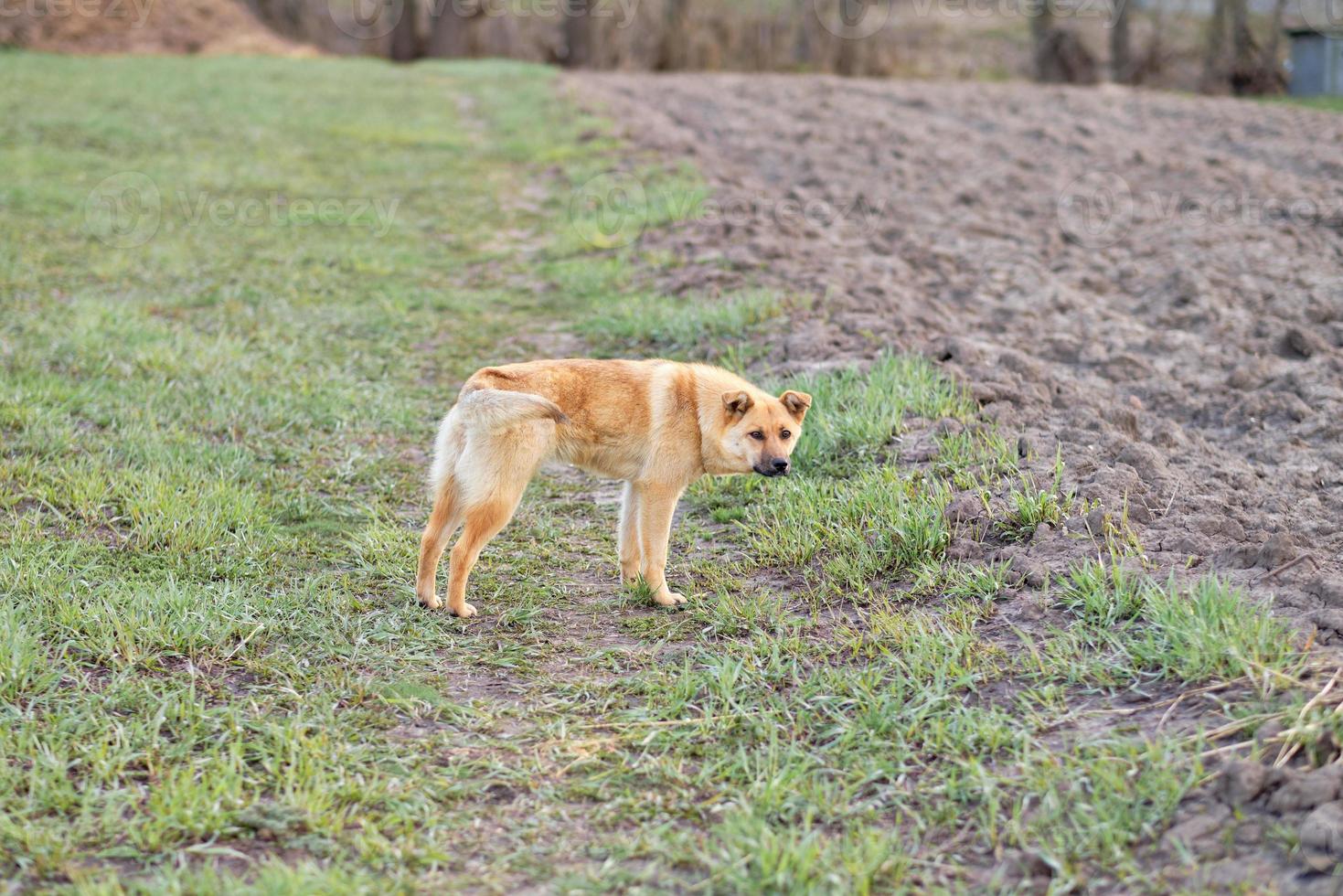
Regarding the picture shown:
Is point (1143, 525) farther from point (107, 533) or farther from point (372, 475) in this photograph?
point (107, 533)

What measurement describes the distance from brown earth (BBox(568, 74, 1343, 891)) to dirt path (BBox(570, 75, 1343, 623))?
23 millimetres

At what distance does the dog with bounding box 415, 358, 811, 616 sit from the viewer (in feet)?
15.1

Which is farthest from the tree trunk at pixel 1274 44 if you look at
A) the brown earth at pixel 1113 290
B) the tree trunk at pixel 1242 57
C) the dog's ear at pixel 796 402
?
the dog's ear at pixel 796 402

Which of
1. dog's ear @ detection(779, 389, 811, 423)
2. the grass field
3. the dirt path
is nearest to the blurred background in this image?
the dirt path

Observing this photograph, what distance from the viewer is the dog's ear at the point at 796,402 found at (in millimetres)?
5094

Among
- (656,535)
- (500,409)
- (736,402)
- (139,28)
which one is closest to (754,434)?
(736,402)

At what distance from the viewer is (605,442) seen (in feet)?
16.3

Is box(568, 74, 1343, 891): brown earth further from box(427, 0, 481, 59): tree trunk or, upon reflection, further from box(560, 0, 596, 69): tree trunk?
box(427, 0, 481, 59): tree trunk

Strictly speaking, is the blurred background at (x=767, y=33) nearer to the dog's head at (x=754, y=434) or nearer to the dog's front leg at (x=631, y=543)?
the dog's head at (x=754, y=434)

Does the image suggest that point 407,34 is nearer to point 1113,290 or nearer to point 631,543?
point 1113,290

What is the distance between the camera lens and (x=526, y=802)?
3584 millimetres

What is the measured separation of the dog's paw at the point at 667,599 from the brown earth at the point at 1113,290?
1293 mm

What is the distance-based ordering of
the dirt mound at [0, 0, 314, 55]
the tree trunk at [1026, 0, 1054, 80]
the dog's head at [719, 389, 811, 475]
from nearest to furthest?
1. the dog's head at [719, 389, 811, 475]
2. the dirt mound at [0, 0, 314, 55]
3. the tree trunk at [1026, 0, 1054, 80]

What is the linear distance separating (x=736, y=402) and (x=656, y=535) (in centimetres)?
65
